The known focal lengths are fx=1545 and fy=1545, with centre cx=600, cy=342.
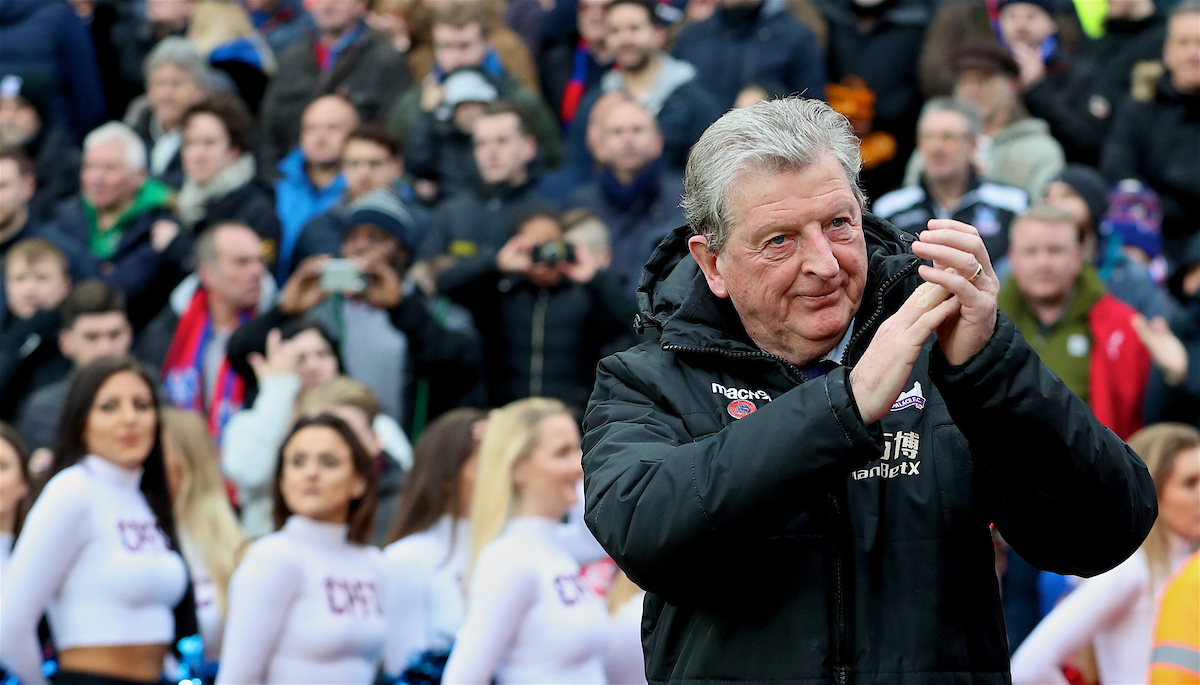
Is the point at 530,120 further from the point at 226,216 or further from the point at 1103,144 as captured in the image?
the point at 1103,144

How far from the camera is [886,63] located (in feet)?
34.7

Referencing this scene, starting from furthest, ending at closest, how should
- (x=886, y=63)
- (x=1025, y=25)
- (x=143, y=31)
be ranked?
1. (x=143, y=31)
2. (x=886, y=63)
3. (x=1025, y=25)

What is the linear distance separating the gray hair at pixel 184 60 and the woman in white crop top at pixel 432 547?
→ 17.6 ft

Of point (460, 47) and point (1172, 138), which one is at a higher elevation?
point (460, 47)

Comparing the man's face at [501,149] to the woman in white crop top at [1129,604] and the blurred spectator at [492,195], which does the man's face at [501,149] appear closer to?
the blurred spectator at [492,195]

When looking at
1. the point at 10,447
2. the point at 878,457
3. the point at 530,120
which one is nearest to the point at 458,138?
the point at 530,120

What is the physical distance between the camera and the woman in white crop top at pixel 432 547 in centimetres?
634

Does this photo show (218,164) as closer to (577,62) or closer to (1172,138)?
(577,62)

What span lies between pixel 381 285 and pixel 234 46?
476cm

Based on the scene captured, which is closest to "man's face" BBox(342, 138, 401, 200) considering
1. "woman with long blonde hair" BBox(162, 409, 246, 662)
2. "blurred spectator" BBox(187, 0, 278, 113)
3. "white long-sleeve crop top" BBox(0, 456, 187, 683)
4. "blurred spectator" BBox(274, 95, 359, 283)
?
"blurred spectator" BBox(274, 95, 359, 283)

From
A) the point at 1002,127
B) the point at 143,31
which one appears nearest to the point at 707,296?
the point at 1002,127

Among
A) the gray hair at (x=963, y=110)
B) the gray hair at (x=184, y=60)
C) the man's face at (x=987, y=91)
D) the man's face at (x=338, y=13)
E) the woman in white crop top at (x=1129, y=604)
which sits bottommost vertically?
the woman in white crop top at (x=1129, y=604)

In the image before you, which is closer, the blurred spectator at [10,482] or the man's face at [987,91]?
the blurred spectator at [10,482]

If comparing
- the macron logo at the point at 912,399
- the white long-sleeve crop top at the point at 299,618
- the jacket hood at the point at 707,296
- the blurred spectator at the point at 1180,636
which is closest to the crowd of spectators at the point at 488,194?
the white long-sleeve crop top at the point at 299,618
